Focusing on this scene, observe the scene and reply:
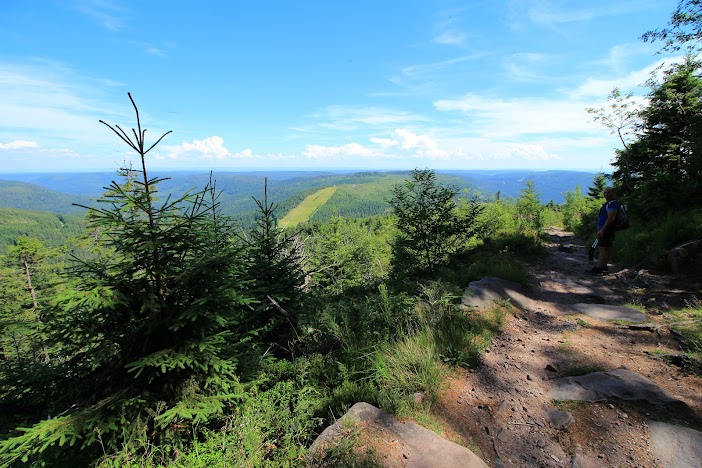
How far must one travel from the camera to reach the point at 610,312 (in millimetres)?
5426

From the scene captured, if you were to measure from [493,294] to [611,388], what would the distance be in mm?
→ 2766

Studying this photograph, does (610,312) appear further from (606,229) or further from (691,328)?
(606,229)

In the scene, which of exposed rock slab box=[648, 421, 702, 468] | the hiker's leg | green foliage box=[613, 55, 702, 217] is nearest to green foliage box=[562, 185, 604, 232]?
green foliage box=[613, 55, 702, 217]

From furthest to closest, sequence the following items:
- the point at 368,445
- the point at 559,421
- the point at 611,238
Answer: the point at 611,238
the point at 559,421
the point at 368,445

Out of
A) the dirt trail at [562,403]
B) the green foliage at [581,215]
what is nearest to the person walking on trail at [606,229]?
the dirt trail at [562,403]

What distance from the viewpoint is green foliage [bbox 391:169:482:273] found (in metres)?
9.26

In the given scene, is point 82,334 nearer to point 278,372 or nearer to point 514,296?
point 278,372

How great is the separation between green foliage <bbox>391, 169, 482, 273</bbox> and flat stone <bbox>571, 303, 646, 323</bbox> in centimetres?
383

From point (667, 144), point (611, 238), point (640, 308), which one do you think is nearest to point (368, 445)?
point (640, 308)

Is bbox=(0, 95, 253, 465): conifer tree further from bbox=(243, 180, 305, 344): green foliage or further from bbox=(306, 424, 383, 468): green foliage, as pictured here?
bbox=(243, 180, 305, 344): green foliage

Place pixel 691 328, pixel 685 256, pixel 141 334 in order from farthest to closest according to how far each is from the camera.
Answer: pixel 685 256, pixel 691 328, pixel 141 334

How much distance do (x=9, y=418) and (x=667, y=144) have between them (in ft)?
75.4

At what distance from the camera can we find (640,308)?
5398 mm

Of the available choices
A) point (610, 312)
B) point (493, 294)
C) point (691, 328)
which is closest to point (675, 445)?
point (691, 328)
